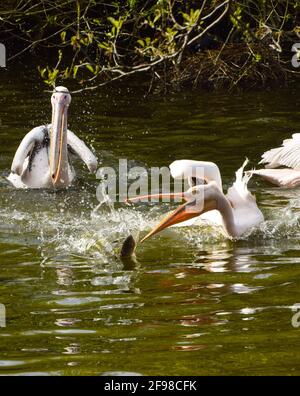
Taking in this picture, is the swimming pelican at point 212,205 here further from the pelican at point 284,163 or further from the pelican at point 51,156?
the pelican at point 51,156

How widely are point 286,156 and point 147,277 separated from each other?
3.24 metres

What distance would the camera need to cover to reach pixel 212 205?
→ 7.14 m

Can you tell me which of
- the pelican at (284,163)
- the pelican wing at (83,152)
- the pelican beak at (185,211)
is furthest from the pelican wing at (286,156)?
the pelican beak at (185,211)

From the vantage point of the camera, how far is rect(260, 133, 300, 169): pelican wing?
9102 mm

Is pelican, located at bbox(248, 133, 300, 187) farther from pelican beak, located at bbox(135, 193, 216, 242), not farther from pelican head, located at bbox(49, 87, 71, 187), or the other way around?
pelican beak, located at bbox(135, 193, 216, 242)

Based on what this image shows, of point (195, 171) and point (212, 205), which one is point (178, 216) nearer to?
point (212, 205)

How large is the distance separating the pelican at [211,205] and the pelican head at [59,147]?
1.52 m

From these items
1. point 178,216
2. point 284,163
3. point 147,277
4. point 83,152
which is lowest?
point 147,277

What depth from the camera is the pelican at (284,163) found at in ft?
29.2

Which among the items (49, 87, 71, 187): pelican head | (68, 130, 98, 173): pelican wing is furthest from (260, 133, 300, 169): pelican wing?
(49, 87, 71, 187): pelican head

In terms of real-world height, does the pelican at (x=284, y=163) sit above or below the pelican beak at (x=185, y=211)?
above

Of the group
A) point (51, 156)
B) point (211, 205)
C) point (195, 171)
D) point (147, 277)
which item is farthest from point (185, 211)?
point (51, 156)

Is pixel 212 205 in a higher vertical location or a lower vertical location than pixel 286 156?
lower

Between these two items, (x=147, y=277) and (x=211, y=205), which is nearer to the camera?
(x=147, y=277)
